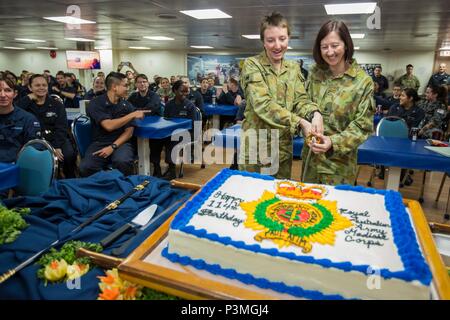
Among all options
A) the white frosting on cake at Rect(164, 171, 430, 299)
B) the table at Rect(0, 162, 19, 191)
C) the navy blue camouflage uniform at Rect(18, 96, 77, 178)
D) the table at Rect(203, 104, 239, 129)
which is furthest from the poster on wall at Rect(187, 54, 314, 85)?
the white frosting on cake at Rect(164, 171, 430, 299)

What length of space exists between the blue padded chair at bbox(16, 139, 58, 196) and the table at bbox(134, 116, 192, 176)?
1.67 meters

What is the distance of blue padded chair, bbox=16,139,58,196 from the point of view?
2.23 m

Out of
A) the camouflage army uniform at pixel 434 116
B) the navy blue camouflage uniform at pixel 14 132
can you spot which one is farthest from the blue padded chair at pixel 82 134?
the camouflage army uniform at pixel 434 116

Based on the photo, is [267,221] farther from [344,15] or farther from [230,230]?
[344,15]

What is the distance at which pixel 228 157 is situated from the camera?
598 cm

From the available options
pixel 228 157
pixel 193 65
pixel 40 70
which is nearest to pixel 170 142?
pixel 228 157

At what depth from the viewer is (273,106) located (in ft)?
4.97

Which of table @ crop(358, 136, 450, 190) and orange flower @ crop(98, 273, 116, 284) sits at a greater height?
orange flower @ crop(98, 273, 116, 284)

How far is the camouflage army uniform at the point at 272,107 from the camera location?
1521 millimetres

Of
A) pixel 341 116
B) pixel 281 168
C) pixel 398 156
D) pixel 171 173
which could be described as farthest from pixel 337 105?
pixel 171 173

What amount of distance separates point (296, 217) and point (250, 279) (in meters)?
0.24

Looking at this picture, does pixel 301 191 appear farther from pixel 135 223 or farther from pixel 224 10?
pixel 224 10

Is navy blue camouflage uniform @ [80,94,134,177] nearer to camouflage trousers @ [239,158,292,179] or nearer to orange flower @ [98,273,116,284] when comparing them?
camouflage trousers @ [239,158,292,179]
